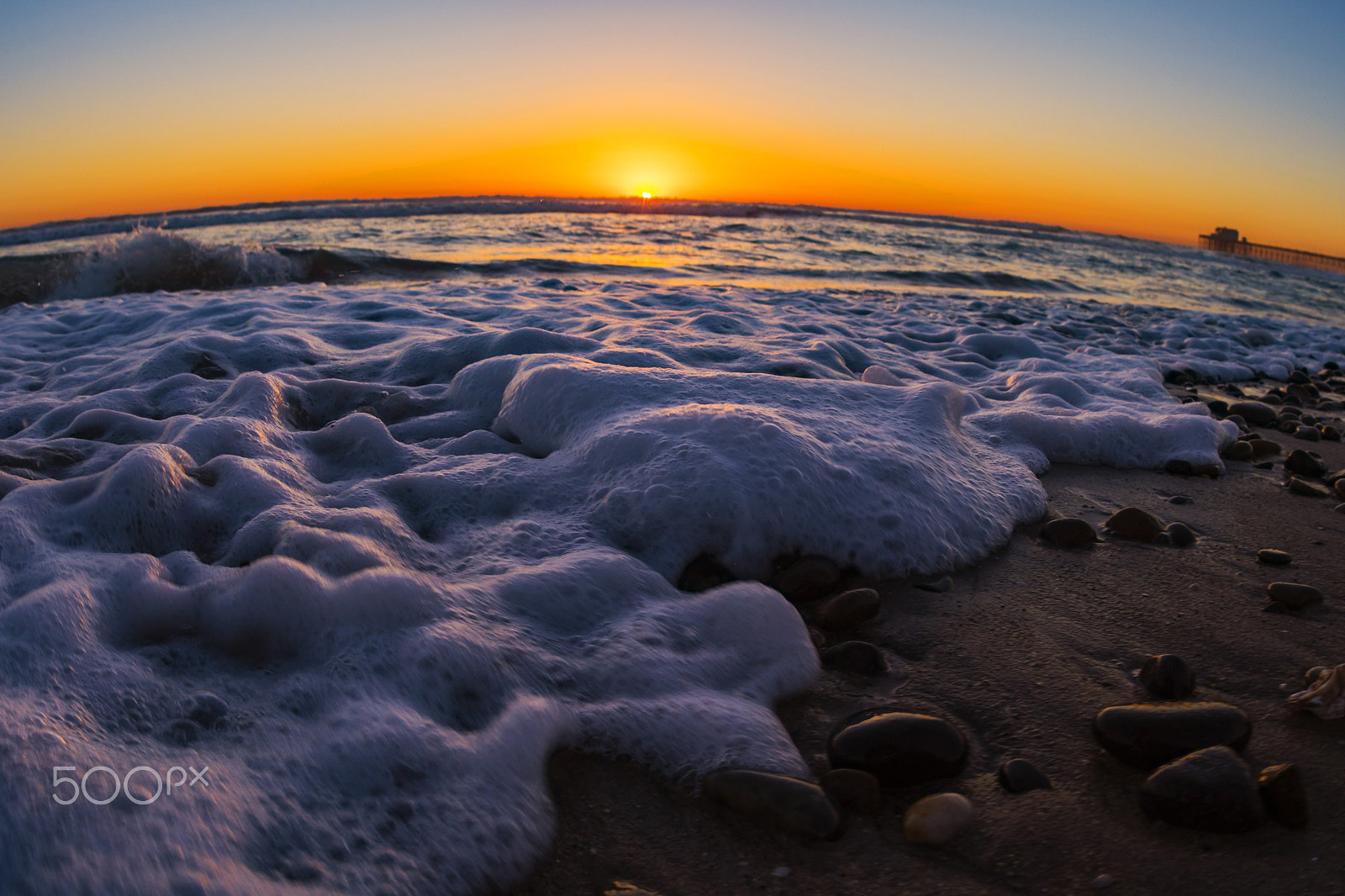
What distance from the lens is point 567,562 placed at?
194 centimetres

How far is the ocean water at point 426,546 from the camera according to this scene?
46.6 inches

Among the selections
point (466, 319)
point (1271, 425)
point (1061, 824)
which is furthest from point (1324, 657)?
point (466, 319)

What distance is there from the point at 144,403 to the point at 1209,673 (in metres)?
4.05

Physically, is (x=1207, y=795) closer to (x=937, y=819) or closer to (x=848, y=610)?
(x=937, y=819)

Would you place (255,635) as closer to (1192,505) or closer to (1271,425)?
(1192,505)

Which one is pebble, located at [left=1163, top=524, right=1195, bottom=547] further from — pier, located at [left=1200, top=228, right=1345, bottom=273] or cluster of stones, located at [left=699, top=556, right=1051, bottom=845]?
pier, located at [left=1200, top=228, right=1345, bottom=273]

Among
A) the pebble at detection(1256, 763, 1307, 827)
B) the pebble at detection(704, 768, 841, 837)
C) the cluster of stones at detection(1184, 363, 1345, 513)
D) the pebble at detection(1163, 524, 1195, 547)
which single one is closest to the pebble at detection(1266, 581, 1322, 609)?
the pebble at detection(1163, 524, 1195, 547)

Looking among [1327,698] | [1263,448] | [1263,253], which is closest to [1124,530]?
[1327,698]

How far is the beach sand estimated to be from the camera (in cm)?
114

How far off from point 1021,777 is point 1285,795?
0.42m

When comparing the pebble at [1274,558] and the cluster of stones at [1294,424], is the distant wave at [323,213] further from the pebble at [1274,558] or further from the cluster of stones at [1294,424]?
the pebble at [1274,558]

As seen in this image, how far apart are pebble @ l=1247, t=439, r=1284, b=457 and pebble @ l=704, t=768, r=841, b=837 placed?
3.29 m

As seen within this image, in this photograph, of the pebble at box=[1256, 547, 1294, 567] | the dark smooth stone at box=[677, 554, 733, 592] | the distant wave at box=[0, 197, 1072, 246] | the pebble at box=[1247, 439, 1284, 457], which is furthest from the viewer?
the distant wave at box=[0, 197, 1072, 246]

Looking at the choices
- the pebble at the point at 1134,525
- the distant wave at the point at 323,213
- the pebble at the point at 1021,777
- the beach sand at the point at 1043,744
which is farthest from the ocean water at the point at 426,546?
the distant wave at the point at 323,213
